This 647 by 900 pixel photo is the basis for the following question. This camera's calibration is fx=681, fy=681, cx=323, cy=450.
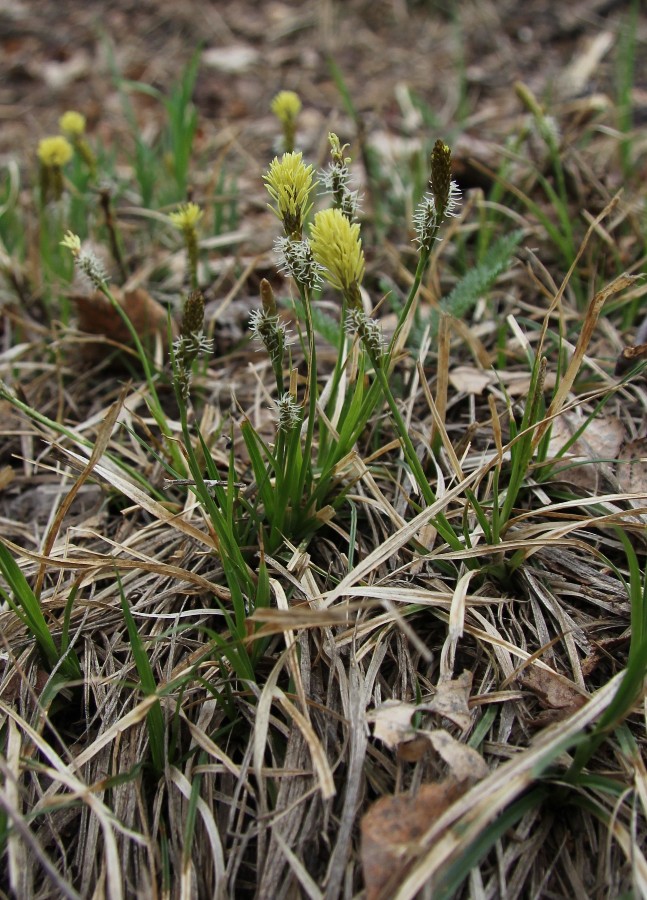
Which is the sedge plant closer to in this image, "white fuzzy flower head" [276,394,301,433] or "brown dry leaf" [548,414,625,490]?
A: "white fuzzy flower head" [276,394,301,433]

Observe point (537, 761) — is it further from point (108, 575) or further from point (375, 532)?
point (108, 575)

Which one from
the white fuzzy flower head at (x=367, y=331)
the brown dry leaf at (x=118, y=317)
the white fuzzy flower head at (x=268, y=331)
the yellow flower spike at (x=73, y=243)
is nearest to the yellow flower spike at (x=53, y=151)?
the brown dry leaf at (x=118, y=317)

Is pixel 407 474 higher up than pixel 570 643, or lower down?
higher up

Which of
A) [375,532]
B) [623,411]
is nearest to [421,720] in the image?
[375,532]

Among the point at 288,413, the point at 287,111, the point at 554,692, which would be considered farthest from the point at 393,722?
Result: the point at 287,111

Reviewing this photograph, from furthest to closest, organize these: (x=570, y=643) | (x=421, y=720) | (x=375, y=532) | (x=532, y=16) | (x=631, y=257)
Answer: (x=532, y=16)
(x=631, y=257)
(x=375, y=532)
(x=570, y=643)
(x=421, y=720)

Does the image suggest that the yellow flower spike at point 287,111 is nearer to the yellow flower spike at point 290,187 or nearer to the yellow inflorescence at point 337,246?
the yellow flower spike at point 290,187
